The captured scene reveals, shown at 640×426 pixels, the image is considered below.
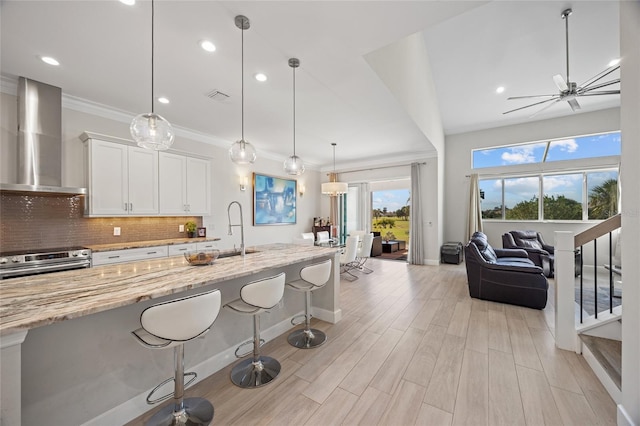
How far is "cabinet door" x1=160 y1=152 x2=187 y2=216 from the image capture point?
4.03 meters

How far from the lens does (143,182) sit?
12.5 ft

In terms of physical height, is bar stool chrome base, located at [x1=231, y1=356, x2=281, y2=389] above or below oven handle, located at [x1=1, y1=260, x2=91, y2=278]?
below

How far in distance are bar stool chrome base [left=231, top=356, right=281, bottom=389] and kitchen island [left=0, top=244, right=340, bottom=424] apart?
0.23 m

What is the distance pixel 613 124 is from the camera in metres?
5.66

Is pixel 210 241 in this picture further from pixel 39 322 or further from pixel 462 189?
pixel 462 189

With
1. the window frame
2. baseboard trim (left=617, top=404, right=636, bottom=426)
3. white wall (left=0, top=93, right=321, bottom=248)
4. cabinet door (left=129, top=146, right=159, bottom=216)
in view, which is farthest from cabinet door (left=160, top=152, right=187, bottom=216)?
the window frame

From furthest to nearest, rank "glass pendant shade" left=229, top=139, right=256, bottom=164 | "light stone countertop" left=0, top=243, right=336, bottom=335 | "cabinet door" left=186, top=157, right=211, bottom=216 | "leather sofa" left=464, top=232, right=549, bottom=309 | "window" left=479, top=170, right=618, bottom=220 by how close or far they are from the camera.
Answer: "window" left=479, top=170, right=618, bottom=220, "cabinet door" left=186, top=157, right=211, bottom=216, "leather sofa" left=464, top=232, right=549, bottom=309, "glass pendant shade" left=229, top=139, right=256, bottom=164, "light stone countertop" left=0, top=243, right=336, bottom=335

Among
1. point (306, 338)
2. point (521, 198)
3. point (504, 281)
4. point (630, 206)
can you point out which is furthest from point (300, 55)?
point (521, 198)

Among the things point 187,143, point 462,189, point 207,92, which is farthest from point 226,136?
point 462,189

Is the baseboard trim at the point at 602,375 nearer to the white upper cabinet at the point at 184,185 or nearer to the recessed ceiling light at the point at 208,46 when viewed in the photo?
the recessed ceiling light at the point at 208,46

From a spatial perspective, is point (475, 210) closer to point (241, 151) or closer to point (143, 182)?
point (241, 151)

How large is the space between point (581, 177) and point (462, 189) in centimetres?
250

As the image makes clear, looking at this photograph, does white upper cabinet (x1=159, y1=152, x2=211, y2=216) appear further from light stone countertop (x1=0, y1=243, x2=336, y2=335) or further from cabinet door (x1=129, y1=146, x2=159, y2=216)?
light stone countertop (x1=0, y1=243, x2=336, y2=335)

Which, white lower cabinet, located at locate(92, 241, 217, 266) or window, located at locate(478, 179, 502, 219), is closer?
white lower cabinet, located at locate(92, 241, 217, 266)
